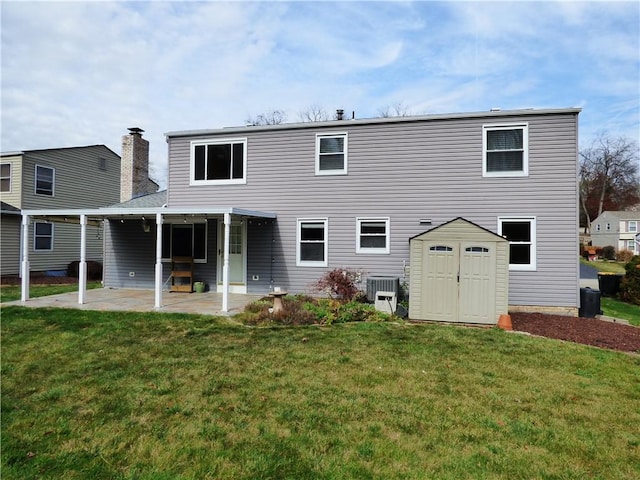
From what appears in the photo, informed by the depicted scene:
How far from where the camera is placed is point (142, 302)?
34.3 ft

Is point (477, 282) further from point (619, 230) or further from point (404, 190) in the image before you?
point (619, 230)

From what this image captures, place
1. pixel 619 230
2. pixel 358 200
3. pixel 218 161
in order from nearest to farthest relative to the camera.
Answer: pixel 358 200, pixel 218 161, pixel 619 230

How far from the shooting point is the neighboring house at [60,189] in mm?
15133

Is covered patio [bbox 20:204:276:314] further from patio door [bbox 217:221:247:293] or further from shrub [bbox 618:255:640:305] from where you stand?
shrub [bbox 618:255:640:305]

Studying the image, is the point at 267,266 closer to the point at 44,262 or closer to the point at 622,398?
the point at 622,398

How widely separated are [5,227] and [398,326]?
17.7m

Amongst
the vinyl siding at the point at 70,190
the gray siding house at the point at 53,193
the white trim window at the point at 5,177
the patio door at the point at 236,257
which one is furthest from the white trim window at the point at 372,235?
the white trim window at the point at 5,177

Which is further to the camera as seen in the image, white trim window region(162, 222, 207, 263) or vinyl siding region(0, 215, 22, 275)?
vinyl siding region(0, 215, 22, 275)

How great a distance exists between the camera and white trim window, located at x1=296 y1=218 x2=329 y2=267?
11508 mm

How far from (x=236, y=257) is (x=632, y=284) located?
13.9 meters

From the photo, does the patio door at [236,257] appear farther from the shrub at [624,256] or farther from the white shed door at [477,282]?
the shrub at [624,256]

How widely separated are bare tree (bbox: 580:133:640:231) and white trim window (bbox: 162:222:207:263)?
165ft

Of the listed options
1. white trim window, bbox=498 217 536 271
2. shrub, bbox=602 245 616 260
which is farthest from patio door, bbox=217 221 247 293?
shrub, bbox=602 245 616 260

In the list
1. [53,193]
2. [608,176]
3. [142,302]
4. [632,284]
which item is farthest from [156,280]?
[608,176]
